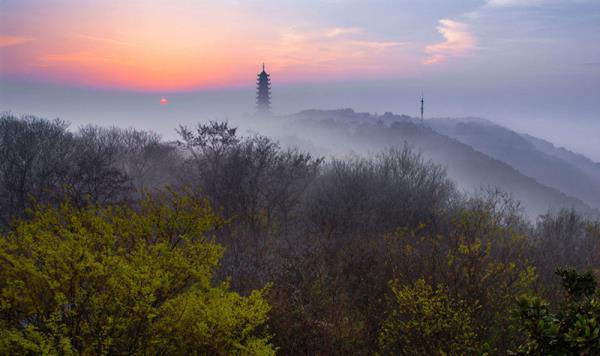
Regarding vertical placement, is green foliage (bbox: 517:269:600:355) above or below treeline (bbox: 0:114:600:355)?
above

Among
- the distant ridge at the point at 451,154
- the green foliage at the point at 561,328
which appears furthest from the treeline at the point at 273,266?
the distant ridge at the point at 451,154

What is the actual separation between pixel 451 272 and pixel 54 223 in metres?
12.5

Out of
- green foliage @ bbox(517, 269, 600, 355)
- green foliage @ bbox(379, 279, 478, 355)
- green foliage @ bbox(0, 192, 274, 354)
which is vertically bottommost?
green foliage @ bbox(379, 279, 478, 355)

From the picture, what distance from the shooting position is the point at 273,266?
18.2 metres

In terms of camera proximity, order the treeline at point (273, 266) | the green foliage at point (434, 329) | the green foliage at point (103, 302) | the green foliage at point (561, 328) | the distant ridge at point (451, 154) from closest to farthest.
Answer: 1. the green foliage at point (561, 328)
2. the green foliage at point (103, 302)
3. the treeline at point (273, 266)
4. the green foliage at point (434, 329)
5. the distant ridge at point (451, 154)

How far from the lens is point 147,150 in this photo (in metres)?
47.8

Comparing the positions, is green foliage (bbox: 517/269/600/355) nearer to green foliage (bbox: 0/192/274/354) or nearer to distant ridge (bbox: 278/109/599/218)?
green foliage (bbox: 0/192/274/354)

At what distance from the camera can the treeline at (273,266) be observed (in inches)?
297

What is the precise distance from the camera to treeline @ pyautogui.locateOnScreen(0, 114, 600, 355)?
754cm

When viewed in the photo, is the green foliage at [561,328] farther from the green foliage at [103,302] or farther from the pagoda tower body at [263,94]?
→ the pagoda tower body at [263,94]

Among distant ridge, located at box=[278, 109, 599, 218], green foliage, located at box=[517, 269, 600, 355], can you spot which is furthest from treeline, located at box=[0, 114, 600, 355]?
distant ridge, located at box=[278, 109, 599, 218]

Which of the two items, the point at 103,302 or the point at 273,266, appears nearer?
the point at 103,302

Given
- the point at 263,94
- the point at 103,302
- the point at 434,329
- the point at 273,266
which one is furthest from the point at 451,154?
the point at 103,302

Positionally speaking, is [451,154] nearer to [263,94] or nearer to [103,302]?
[263,94]
